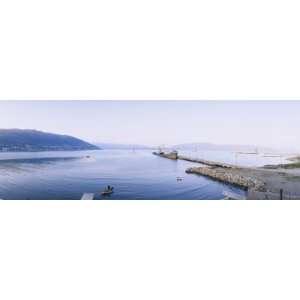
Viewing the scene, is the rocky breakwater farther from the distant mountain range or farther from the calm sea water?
the distant mountain range

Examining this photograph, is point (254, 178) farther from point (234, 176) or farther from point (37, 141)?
point (37, 141)

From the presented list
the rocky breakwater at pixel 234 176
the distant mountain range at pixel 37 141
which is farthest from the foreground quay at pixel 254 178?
the distant mountain range at pixel 37 141

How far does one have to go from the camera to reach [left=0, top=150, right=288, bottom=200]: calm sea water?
119 inches

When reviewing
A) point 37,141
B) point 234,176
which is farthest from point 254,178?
point 37,141

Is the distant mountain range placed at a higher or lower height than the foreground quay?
higher

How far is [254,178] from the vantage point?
3.09 m

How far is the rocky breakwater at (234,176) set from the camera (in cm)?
307

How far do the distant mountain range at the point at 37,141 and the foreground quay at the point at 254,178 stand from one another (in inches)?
40.2

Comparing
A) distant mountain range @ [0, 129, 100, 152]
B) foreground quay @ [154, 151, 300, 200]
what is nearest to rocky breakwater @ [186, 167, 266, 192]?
foreground quay @ [154, 151, 300, 200]

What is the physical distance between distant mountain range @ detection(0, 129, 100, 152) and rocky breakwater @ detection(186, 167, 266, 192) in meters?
1.38

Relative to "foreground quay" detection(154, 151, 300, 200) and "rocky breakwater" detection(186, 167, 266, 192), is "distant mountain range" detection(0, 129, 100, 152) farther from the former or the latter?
"rocky breakwater" detection(186, 167, 266, 192)
